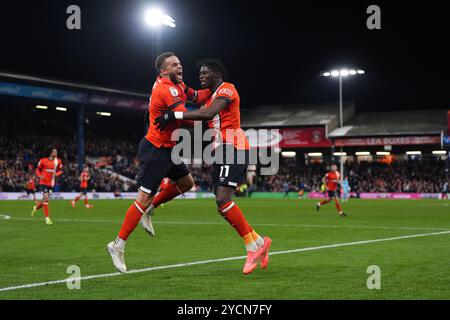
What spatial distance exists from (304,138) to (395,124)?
842cm

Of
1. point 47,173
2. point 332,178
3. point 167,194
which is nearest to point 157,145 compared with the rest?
point 167,194

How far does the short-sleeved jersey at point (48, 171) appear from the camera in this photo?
68.0ft

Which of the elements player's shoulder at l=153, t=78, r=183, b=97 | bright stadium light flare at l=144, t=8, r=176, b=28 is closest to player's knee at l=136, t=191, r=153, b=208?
player's shoulder at l=153, t=78, r=183, b=97

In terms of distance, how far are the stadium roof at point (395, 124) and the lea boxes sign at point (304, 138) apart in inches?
37.1

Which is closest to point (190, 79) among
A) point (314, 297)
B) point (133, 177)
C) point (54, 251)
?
point (133, 177)

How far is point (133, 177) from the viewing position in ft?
191

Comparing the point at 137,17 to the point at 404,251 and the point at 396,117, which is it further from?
the point at 404,251

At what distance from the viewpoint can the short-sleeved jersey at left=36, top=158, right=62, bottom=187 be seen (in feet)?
68.0

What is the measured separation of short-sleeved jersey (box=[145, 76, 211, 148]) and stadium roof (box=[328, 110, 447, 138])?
169 feet

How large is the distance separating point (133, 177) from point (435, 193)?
2619 centimetres

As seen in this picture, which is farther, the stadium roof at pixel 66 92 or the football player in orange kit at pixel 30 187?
the stadium roof at pixel 66 92

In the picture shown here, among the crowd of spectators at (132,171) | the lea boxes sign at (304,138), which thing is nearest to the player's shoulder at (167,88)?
the crowd of spectators at (132,171)

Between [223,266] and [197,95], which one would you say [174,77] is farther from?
[223,266]

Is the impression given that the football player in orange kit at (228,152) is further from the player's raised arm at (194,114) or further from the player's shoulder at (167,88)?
the player's shoulder at (167,88)
